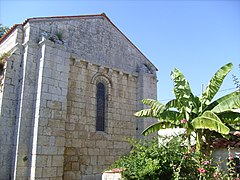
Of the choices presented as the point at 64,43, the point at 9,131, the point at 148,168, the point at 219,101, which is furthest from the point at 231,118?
the point at 9,131

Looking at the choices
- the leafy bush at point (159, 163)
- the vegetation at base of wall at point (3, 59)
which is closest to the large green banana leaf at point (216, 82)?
the leafy bush at point (159, 163)

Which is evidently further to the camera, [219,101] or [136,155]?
[219,101]

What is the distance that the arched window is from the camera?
10786 millimetres

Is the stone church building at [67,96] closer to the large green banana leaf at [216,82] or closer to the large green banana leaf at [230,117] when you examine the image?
the large green banana leaf at [216,82]

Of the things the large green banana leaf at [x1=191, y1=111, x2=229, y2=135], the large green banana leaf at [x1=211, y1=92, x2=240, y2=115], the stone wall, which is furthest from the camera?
the stone wall

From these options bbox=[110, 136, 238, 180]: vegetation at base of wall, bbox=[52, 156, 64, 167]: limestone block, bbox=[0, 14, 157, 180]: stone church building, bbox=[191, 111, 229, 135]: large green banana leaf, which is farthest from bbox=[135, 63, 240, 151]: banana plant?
bbox=[52, 156, 64, 167]: limestone block

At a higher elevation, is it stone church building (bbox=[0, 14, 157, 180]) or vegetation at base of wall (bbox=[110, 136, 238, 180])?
stone church building (bbox=[0, 14, 157, 180])

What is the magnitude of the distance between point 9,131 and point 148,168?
207 inches

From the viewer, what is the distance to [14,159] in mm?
8344

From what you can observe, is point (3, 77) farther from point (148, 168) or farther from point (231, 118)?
point (231, 118)

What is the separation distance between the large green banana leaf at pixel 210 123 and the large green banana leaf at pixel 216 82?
1240 mm

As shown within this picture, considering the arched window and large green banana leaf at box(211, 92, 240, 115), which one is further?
the arched window

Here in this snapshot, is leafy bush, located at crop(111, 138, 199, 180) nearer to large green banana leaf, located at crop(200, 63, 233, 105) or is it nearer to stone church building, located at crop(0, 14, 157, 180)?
large green banana leaf, located at crop(200, 63, 233, 105)

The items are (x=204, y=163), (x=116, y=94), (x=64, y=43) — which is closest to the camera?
(x=204, y=163)
